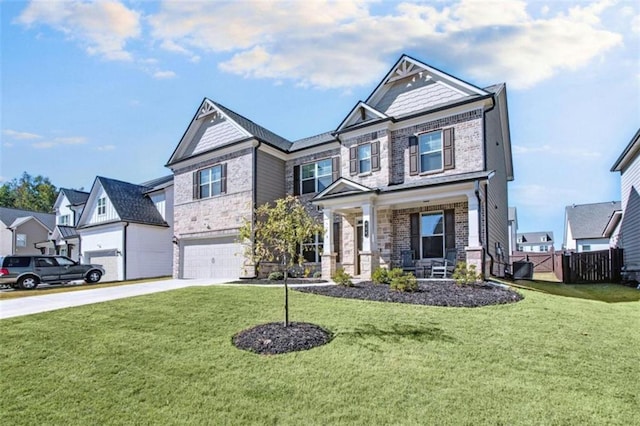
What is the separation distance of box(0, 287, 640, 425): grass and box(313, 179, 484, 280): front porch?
5.42 m

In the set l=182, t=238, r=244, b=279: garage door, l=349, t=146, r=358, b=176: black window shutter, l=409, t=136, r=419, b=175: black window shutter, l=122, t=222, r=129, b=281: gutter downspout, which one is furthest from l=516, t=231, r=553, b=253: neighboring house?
l=122, t=222, r=129, b=281: gutter downspout

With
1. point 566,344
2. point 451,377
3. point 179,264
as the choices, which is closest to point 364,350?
point 451,377

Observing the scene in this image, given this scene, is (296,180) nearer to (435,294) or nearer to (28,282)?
(435,294)

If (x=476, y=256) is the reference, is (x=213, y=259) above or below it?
below

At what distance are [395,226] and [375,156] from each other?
125 inches

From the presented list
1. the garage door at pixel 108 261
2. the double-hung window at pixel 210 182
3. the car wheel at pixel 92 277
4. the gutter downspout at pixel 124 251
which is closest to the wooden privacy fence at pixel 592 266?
the double-hung window at pixel 210 182

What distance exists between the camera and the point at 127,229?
2166 centimetres

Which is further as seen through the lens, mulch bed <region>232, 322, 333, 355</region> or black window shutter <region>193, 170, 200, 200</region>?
black window shutter <region>193, 170, 200, 200</region>

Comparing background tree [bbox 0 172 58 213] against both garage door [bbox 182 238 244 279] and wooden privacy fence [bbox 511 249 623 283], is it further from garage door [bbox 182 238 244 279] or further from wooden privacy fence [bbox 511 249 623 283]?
wooden privacy fence [bbox 511 249 623 283]

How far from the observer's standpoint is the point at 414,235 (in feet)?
48.4

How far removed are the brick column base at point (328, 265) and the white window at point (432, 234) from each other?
3.74m

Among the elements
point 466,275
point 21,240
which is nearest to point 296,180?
point 466,275

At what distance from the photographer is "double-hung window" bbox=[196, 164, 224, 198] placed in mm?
18750

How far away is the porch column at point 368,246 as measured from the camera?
13646mm
